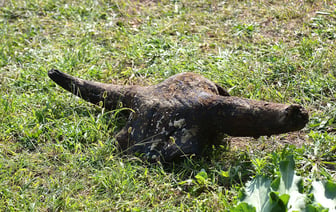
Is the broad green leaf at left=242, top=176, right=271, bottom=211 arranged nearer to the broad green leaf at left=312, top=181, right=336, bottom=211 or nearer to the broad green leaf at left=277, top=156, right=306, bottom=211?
the broad green leaf at left=277, top=156, right=306, bottom=211

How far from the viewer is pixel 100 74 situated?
16.4 ft

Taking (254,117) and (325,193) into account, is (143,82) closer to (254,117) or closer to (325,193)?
(254,117)

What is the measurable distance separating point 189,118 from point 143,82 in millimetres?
1288

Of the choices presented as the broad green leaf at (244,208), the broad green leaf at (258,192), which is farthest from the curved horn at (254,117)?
the broad green leaf at (244,208)

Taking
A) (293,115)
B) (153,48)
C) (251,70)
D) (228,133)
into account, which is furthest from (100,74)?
(293,115)

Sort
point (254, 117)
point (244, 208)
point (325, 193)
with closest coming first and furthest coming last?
point (244, 208) < point (325, 193) < point (254, 117)

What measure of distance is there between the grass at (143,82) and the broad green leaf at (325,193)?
33cm

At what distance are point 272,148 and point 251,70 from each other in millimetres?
1119

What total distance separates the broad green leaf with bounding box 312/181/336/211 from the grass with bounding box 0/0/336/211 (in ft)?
1.08

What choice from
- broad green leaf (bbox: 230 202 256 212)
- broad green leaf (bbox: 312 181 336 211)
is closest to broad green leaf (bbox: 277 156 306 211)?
broad green leaf (bbox: 312 181 336 211)

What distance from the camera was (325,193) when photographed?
304 cm

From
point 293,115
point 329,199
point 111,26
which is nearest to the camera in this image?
point 329,199

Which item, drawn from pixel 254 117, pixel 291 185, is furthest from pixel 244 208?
pixel 254 117

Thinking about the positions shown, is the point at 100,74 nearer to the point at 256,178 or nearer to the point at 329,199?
the point at 256,178
